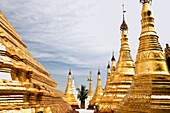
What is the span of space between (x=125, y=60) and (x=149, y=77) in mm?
7432

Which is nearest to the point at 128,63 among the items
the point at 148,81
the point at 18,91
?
the point at 148,81

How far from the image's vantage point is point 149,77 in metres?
8.76

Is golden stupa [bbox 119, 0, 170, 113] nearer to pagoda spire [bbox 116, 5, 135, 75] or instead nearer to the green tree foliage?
pagoda spire [bbox 116, 5, 135, 75]

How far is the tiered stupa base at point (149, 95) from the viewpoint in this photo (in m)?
7.60

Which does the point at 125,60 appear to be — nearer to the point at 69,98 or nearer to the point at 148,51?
the point at 148,51

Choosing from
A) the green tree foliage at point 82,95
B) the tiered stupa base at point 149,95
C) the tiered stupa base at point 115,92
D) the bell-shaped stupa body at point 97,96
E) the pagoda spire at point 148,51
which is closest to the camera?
the tiered stupa base at point 149,95

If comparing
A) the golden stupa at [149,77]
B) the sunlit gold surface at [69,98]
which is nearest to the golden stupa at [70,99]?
the sunlit gold surface at [69,98]

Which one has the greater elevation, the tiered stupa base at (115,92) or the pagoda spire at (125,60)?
the pagoda spire at (125,60)

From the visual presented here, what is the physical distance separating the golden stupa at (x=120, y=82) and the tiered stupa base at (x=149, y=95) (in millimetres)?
6317

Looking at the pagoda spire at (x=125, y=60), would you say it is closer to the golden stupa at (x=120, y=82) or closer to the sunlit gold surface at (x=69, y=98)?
the golden stupa at (x=120, y=82)

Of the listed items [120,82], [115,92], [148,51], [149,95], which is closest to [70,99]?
[115,92]

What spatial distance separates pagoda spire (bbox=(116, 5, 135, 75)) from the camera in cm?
1588

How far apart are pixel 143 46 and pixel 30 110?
22.0ft

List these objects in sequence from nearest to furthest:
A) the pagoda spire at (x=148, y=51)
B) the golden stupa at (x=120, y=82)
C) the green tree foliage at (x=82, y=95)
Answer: the pagoda spire at (x=148, y=51)
the golden stupa at (x=120, y=82)
the green tree foliage at (x=82, y=95)
